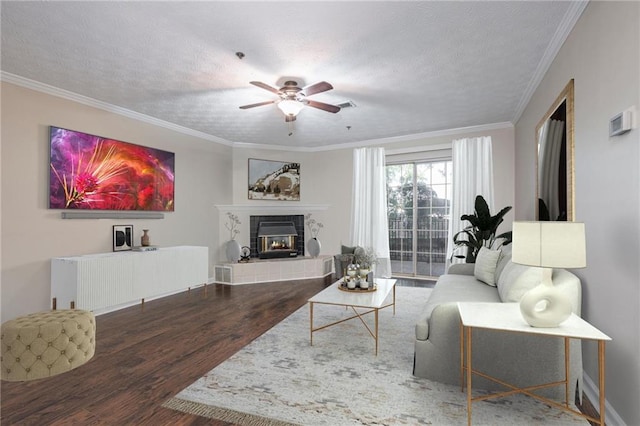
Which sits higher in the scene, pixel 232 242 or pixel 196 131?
pixel 196 131

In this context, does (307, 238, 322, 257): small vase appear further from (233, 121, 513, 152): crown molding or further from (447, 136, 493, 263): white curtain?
(447, 136, 493, 263): white curtain

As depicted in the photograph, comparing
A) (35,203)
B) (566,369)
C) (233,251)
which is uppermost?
(35,203)

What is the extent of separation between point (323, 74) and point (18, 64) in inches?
116

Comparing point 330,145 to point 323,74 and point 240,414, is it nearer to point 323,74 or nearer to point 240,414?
point 323,74

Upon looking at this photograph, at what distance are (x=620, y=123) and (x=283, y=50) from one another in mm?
2415

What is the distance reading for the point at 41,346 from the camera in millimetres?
2113

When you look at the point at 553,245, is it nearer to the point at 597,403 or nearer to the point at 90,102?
the point at 597,403

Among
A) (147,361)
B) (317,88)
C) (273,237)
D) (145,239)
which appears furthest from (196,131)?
(147,361)

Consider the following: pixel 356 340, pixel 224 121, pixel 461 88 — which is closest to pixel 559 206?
pixel 461 88

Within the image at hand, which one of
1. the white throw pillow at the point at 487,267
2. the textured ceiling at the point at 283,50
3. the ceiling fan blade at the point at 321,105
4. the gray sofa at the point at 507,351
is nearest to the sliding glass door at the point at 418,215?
the textured ceiling at the point at 283,50

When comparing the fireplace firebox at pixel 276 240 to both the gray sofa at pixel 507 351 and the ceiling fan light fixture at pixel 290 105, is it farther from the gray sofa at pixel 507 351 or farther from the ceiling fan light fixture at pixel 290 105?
the gray sofa at pixel 507 351

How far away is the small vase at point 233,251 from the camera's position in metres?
5.83

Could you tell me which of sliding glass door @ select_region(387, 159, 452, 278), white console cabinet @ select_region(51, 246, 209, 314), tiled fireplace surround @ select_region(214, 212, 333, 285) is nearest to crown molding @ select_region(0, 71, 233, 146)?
white console cabinet @ select_region(51, 246, 209, 314)

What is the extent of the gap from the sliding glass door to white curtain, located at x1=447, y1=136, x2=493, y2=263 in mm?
292
